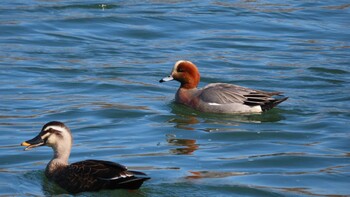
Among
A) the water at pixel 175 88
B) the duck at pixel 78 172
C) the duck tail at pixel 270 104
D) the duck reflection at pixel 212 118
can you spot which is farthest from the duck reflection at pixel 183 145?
the duck tail at pixel 270 104

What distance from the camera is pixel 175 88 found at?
16484 mm

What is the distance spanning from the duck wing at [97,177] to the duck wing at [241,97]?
4.45 metres

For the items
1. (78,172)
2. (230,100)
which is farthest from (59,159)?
(230,100)

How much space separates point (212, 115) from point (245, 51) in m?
5.33

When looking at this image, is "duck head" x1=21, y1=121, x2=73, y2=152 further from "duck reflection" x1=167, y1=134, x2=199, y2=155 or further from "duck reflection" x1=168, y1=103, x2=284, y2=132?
"duck reflection" x1=168, y1=103, x2=284, y2=132

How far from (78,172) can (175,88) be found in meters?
6.74

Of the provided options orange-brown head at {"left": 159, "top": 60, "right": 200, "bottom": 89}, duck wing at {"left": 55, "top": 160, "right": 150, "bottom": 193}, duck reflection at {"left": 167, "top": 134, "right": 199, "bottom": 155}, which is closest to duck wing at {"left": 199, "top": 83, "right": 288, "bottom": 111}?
orange-brown head at {"left": 159, "top": 60, "right": 200, "bottom": 89}

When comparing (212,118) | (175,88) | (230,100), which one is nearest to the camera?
(212,118)

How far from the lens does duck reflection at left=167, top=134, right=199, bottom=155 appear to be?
11.8 metres

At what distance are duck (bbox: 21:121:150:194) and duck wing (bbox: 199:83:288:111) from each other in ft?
14.3

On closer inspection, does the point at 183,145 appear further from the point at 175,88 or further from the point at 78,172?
the point at 175,88

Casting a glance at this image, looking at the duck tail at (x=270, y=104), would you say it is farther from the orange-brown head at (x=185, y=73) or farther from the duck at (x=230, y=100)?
the orange-brown head at (x=185, y=73)

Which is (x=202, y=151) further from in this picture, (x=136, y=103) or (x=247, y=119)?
(x=136, y=103)

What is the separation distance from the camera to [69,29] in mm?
20688
